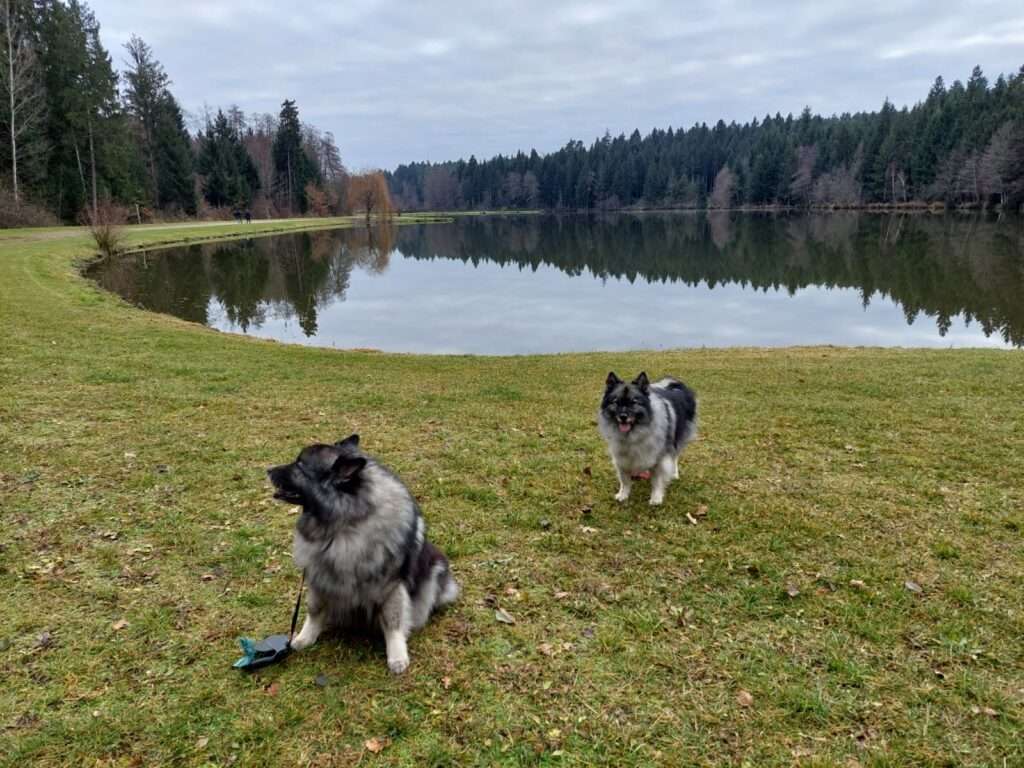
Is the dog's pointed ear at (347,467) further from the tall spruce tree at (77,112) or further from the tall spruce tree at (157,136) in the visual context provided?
the tall spruce tree at (157,136)

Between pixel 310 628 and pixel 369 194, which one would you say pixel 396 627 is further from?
pixel 369 194

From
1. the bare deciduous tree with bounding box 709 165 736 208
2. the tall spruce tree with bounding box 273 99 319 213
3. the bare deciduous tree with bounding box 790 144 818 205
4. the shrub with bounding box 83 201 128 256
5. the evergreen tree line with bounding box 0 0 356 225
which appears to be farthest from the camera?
the bare deciduous tree with bounding box 709 165 736 208

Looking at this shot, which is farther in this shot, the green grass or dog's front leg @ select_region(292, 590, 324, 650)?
dog's front leg @ select_region(292, 590, 324, 650)

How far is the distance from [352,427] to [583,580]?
483 cm

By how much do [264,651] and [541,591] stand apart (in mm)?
2074

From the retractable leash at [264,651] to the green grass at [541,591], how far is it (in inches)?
3.3

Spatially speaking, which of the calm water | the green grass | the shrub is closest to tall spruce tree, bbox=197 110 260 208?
the calm water

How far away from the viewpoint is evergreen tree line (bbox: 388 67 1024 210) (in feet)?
265

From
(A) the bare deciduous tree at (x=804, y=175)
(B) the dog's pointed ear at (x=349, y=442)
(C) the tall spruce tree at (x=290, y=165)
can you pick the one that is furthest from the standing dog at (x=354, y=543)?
(A) the bare deciduous tree at (x=804, y=175)

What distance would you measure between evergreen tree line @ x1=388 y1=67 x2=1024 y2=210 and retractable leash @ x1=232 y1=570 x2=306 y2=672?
96560mm

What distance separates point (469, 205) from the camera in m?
181

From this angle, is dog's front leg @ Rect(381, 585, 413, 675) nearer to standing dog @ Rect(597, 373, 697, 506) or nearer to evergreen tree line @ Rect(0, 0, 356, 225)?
standing dog @ Rect(597, 373, 697, 506)

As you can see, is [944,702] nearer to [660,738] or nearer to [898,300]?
[660,738]

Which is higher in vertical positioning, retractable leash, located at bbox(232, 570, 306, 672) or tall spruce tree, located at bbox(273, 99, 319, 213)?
tall spruce tree, located at bbox(273, 99, 319, 213)
